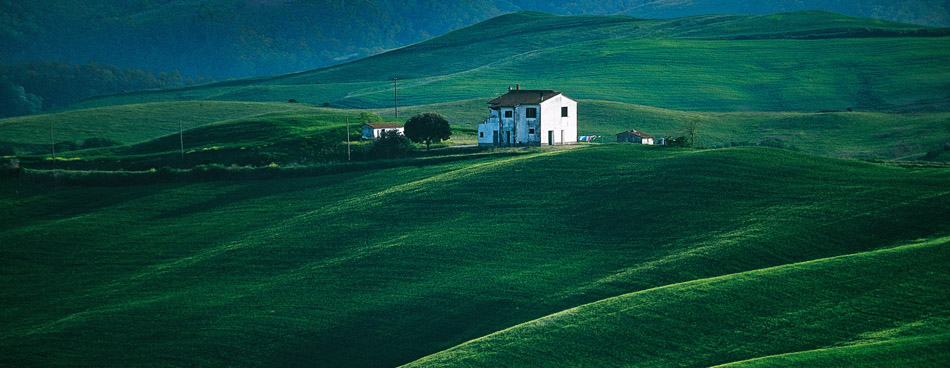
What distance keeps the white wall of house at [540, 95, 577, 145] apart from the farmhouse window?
2.29 ft

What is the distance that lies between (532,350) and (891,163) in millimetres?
43671

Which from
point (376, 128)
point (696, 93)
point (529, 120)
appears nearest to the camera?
point (529, 120)

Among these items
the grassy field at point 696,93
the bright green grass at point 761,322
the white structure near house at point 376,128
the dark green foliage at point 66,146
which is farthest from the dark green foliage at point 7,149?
the bright green grass at point 761,322

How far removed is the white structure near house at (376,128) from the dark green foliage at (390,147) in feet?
19.9

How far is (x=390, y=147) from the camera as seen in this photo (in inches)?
3327

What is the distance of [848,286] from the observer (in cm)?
3675

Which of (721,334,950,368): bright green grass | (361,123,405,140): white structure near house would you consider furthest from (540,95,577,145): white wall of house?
(721,334,950,368): bright green grass

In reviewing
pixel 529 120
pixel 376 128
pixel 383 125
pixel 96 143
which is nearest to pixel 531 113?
pixel 529 120

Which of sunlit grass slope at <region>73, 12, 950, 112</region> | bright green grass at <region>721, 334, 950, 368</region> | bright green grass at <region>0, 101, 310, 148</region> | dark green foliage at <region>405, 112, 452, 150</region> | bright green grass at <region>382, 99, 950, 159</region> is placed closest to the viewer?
bright green grass at <region>721, 334, 950, 368</region>

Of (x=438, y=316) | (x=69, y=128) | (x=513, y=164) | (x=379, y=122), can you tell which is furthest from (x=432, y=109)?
(x=438, y=316)

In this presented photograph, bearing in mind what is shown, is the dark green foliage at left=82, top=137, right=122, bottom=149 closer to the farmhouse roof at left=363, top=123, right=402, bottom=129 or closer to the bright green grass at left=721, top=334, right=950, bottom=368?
the farmhouse roof at left=363, top=123, right=402, bottom=129

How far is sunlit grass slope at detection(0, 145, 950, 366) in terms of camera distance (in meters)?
36.9

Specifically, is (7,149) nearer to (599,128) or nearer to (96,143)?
(96,143)

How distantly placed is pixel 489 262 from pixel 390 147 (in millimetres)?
37784
